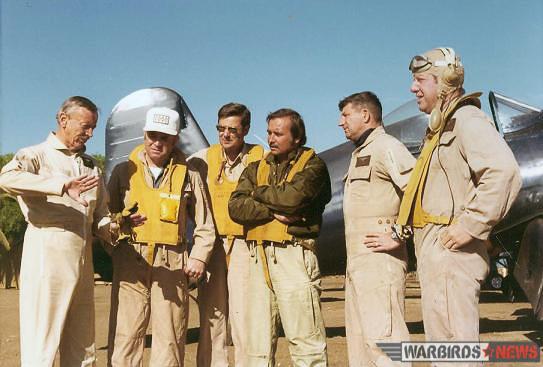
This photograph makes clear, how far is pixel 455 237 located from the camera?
9.17ft

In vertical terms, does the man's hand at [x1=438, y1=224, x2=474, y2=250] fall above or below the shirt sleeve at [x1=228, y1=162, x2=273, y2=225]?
below

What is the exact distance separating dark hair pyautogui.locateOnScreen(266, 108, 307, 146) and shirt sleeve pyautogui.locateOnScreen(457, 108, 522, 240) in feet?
4.66

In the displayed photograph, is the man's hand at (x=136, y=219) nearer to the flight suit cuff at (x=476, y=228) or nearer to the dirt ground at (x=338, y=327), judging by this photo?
the flight suit cuff at (x=476, y=228)

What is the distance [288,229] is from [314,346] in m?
0.73

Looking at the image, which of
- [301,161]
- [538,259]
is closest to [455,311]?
[301,161]

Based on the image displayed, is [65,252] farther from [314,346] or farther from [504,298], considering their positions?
[504,298]

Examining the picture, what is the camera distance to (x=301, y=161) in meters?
3.96

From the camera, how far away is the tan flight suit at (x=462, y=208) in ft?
9.00

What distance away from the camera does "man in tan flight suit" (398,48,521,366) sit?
2.75 metres

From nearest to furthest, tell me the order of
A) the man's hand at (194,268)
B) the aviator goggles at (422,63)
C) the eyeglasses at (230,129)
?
1. the aviator goggles at (422,63)
2. the man's hand at (194,268)
3. the eyeglasses at (230,129)

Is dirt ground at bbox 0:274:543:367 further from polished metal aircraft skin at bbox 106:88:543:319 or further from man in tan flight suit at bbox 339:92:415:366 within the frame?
man in tan flight suit at bbox 339:92:415:366

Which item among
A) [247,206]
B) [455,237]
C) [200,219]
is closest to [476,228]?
[455,237]

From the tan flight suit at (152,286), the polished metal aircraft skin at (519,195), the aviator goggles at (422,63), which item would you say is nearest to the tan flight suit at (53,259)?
the tan flight suit at (152,286)

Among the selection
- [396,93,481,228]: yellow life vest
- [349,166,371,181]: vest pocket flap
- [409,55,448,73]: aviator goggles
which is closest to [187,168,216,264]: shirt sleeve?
[349,166,371,181]: vest pocket flap
